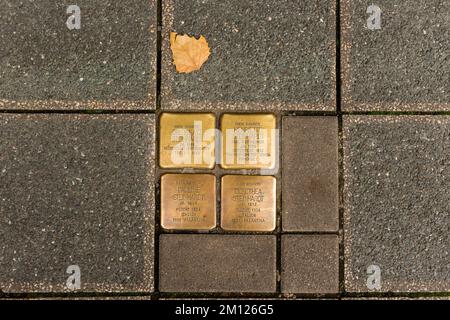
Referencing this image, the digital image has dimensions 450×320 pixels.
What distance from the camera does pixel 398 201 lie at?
2029 mm

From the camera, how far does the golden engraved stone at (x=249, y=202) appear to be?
6.59 feet

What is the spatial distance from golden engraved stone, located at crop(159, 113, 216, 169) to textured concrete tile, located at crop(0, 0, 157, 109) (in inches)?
5.7

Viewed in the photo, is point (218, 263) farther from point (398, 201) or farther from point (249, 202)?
point (398, 201)

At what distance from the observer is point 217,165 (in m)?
2.02

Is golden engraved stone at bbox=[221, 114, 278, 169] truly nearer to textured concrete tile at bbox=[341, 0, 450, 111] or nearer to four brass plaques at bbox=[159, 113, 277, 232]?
four brass plaques at bbox=[159, 113, 277, 232]

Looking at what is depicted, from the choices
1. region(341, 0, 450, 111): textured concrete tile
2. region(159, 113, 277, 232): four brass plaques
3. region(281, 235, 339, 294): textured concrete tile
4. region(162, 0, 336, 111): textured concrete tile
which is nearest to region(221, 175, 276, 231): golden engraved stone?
region(159, 113, 277, 232): four brass plaques

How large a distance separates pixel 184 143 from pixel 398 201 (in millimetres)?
1021

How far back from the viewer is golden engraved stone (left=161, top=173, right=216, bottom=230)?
2.01m

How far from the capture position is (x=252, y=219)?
201cm

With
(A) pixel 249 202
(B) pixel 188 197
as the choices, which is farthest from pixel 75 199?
(A) pixel 249 202

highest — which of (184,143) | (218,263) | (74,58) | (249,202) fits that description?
(74,58)

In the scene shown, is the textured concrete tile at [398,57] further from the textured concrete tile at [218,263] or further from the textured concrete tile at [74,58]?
the textured concrete tile at [74,58]

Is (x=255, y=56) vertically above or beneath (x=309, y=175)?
above

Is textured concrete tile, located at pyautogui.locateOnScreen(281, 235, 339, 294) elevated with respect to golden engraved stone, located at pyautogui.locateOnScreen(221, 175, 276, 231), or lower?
lower
